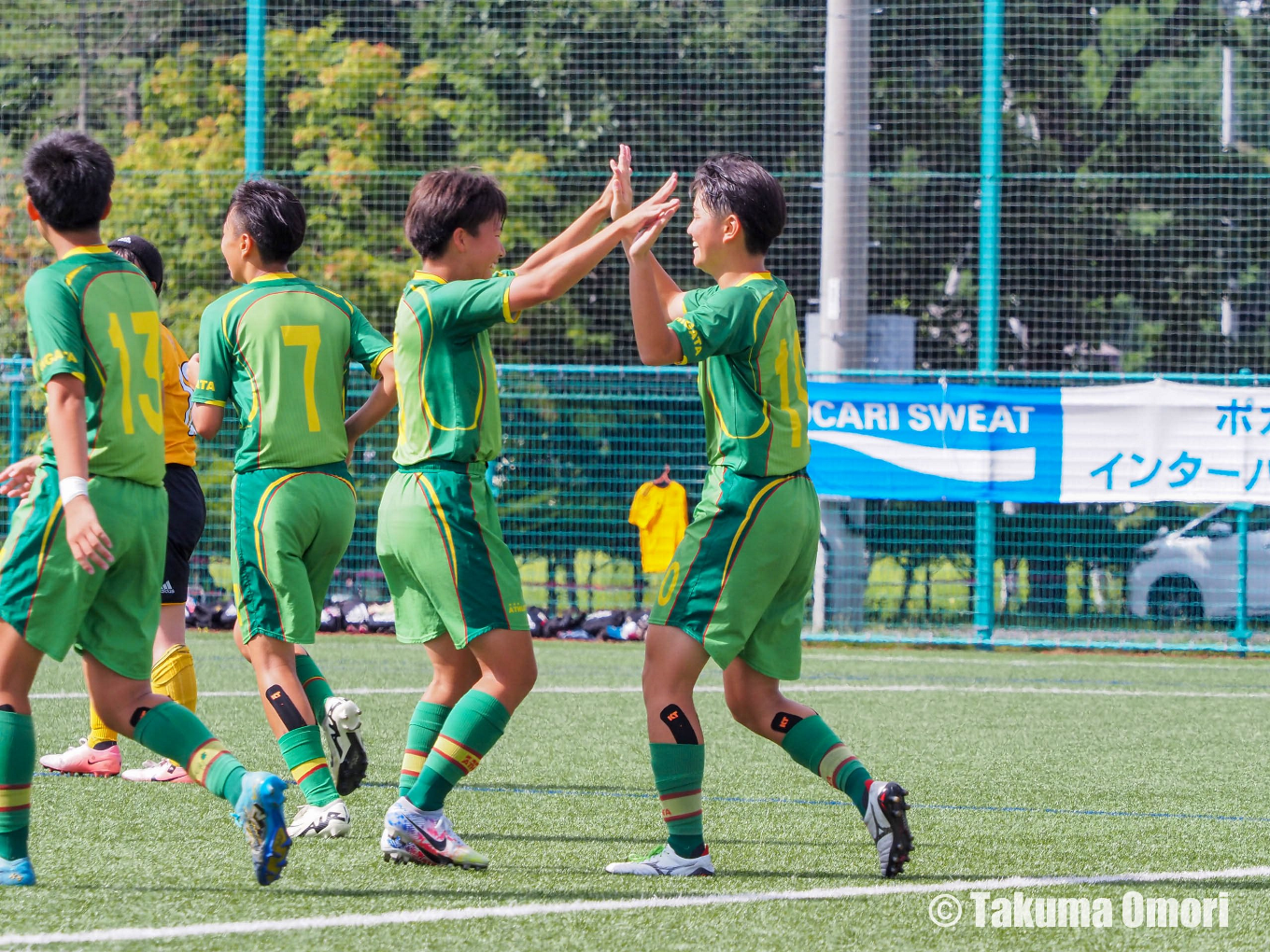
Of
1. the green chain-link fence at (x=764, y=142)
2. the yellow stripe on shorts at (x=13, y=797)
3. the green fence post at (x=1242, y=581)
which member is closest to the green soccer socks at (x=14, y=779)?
the yellow stripe on shorts at (x=13, y=797)

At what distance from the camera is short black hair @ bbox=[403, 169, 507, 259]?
14.4ft

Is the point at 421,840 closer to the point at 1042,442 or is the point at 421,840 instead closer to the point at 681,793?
the point at 681,793

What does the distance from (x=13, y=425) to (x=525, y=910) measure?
10.4 m

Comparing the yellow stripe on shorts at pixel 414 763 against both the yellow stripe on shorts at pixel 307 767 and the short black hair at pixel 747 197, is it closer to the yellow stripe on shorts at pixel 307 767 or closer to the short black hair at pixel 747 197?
the yellow stripe on shorts at pixel 307 767

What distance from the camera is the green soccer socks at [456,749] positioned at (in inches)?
167

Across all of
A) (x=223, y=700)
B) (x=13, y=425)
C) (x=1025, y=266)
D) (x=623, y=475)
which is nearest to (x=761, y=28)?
(x=1025, y=266)

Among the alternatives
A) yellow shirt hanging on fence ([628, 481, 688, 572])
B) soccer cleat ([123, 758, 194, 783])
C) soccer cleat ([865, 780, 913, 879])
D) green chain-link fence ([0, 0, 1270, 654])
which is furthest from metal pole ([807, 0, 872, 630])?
soccer cleat ([865, 780, 913, 879])

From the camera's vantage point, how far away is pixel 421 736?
181 inches

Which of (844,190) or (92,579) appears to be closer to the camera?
(92,579)

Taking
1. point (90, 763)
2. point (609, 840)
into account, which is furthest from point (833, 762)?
point (90, 763)

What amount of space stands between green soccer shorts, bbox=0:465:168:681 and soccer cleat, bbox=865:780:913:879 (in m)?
1.97

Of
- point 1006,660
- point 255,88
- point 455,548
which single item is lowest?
point 1006,660

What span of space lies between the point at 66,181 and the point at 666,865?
238 cm

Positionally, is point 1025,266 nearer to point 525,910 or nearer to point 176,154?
point 176,154
